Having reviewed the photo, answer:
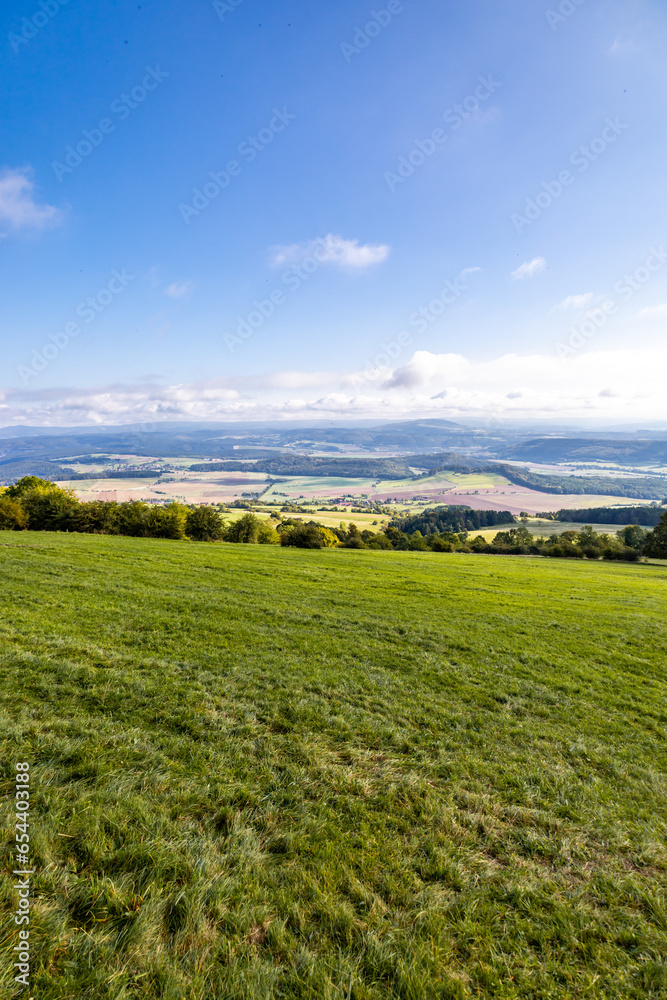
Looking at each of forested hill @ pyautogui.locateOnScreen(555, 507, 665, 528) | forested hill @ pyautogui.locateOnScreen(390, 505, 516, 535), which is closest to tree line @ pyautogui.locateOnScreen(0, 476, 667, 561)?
forested hill @ pyautogui.locateOnScreen(390, 505, 516, 535)

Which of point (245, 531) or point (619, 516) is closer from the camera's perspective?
point (245, 531)

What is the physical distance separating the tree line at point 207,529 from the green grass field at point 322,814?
119ft

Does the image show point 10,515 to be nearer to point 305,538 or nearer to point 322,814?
point 305,538

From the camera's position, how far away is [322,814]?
5.01m

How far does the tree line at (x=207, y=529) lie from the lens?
140ft

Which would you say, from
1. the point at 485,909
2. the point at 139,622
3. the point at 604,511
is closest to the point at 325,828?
the point at 485,909

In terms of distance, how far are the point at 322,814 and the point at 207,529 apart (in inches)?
1919

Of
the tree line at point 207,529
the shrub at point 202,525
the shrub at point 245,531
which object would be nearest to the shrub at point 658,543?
the tree line at point 207,529

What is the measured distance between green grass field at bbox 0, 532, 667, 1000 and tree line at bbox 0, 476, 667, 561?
119 feet

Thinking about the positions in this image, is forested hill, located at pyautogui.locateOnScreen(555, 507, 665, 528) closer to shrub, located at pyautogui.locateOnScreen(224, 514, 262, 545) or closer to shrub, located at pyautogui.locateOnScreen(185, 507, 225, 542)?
shrub, located at pyautogui.locateOnScreen(224, 514, 262, 545)

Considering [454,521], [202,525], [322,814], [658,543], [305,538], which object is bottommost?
[454,521]

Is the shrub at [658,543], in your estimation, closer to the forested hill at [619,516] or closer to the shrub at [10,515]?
the forested hill at [619,516]

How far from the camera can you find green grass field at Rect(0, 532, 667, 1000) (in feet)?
10.6
